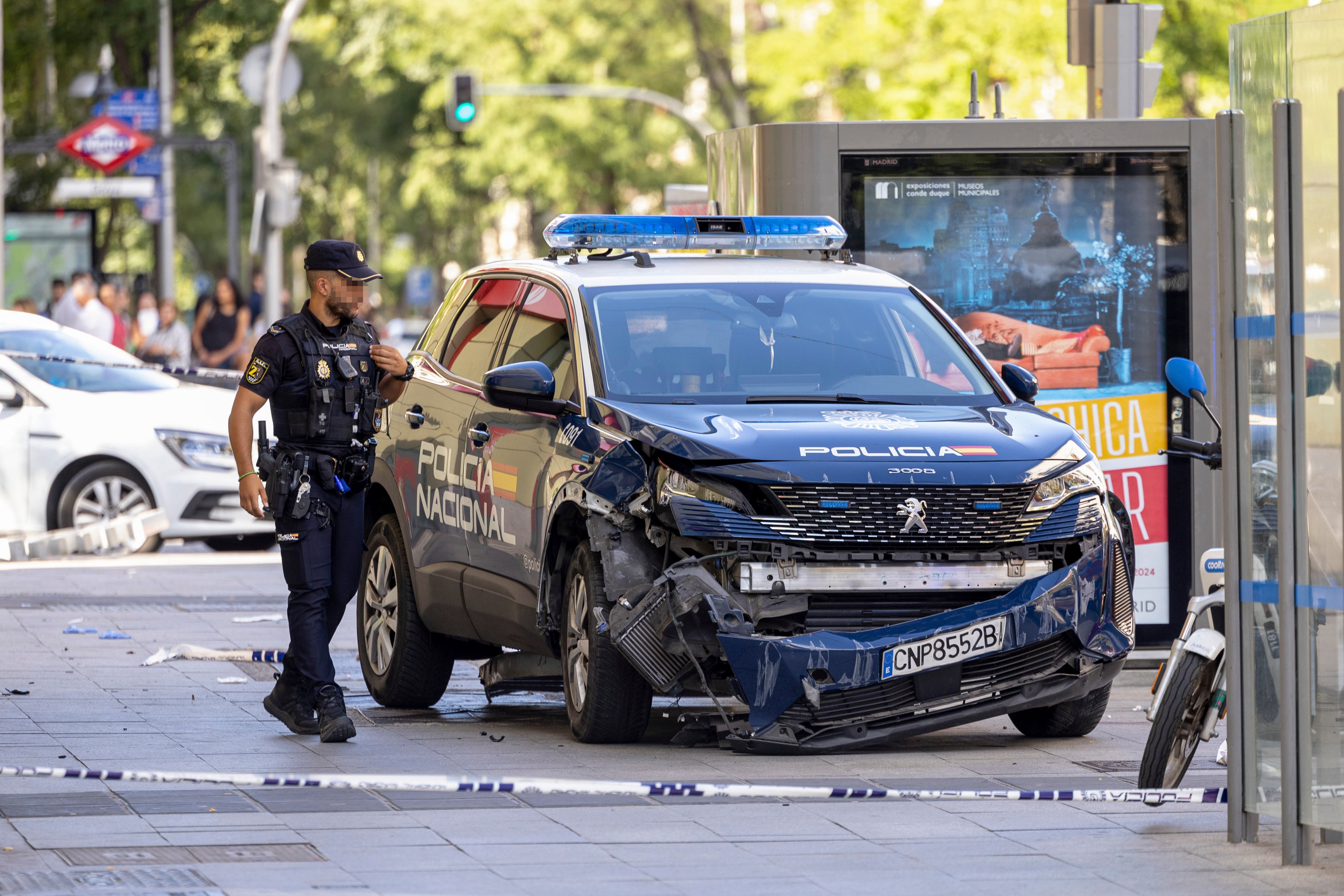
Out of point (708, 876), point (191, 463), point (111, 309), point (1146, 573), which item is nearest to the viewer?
point (708, 876)

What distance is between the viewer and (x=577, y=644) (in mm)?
8398

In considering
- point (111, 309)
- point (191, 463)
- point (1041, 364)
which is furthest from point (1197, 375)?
point (111, 309)

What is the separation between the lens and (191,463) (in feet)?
52.6

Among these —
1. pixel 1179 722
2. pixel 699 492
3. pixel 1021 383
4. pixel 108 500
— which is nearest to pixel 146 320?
pixel 108 500

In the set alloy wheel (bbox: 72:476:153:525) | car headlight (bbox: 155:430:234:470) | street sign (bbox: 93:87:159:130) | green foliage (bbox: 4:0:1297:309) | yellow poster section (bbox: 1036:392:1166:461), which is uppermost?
green foliage (bbox: 4:0:1297:309)

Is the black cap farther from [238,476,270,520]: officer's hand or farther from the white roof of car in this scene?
the white roof of car

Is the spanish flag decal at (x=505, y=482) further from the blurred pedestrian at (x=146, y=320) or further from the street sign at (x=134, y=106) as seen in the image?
the street sign at (x=134, y=106)

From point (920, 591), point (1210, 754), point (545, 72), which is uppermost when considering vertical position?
point (545, 72)

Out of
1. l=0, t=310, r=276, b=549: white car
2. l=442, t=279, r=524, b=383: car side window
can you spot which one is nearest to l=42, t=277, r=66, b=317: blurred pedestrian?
l=0, t=310, r=276, b=549: white car

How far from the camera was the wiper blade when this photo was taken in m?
8.57

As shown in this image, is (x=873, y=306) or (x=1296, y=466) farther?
(x=873, y=306)

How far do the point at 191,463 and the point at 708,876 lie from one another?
34.6 feet

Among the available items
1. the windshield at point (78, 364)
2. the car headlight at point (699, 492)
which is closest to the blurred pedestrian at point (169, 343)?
the windshield at point (78, 364)

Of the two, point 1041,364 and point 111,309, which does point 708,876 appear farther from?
point 111,309
